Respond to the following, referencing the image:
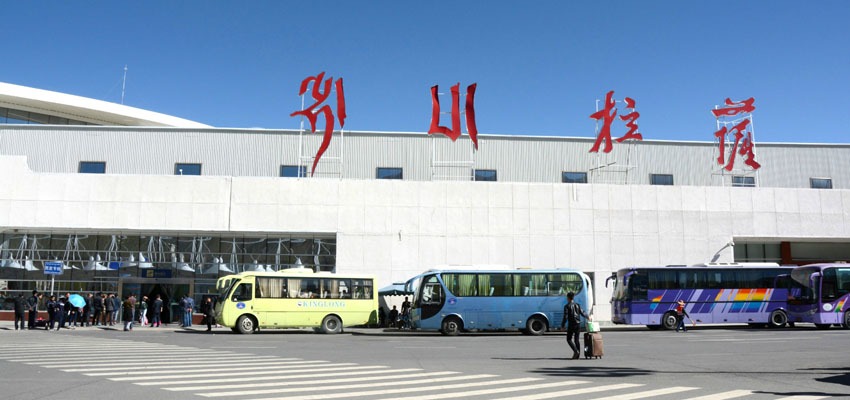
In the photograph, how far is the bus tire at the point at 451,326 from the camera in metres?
28.7

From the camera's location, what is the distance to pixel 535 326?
28891mm

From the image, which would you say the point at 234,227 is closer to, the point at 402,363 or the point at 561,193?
the point at 561,193

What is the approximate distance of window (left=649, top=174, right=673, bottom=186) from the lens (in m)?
42.4

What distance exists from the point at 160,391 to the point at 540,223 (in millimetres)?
29393

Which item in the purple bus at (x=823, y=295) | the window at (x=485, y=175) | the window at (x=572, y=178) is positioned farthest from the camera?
the window at (x=572, y=178)

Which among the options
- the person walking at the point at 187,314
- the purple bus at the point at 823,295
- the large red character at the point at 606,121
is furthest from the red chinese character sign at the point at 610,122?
the person walking at the point at 187,314

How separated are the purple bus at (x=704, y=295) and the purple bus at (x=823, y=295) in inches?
29.0

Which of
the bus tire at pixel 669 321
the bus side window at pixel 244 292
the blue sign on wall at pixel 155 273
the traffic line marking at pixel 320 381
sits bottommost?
the traffic line marking at pixel 320 381

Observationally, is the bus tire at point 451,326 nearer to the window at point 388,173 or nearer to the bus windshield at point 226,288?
the bus windshield at point 226,288

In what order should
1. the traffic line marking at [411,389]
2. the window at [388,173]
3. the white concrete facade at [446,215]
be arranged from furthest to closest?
1. the window at [388,173]
2. the white concrete facade at [446,215]
3. the traffic line marking at [411,389]

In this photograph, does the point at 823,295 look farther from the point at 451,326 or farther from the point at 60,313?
the point at 60,313

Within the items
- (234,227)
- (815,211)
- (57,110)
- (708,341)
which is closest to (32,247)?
(234,227)

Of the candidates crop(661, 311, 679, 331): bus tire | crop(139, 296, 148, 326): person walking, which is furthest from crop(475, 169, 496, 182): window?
crop(139, 296, 148, 326): person walking

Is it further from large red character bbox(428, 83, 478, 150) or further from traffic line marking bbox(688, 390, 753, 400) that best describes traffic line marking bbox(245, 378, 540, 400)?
large red character bbox(428, 83, 478, 150)
